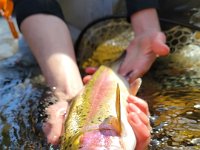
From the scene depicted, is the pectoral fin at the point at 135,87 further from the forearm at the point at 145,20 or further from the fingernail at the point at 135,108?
the forearm at the point at 145,20

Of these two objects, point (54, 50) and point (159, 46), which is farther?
point (54, 50)

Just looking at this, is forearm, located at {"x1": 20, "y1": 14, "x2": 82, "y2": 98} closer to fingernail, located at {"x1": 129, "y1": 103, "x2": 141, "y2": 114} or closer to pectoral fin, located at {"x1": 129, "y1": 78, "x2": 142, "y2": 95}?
pectoral fin, located at {"x1": 129, "y1": 78, "x2": 142, "y2": 95}

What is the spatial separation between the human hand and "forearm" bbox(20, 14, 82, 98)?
0.71ft

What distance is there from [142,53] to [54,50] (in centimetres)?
39

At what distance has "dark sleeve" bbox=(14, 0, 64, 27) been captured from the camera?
2.39 metres

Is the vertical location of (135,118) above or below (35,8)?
below

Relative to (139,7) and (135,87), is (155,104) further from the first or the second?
(139,7)

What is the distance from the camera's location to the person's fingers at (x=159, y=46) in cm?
208

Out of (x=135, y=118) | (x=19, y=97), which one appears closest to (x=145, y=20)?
(x=19, y=97)

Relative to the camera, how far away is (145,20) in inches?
89.9

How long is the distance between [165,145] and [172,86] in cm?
53

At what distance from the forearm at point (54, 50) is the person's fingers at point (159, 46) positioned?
0.34 meters

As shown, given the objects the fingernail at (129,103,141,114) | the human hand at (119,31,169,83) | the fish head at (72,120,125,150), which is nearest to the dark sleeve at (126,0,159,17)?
the human hand at (119,31,169,83)

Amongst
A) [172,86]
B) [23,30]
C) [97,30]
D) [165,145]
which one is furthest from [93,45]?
[165,145]
